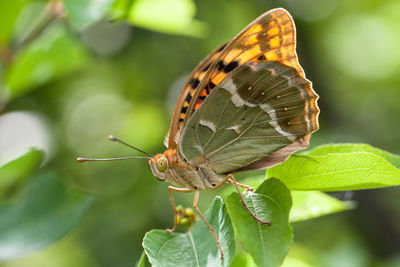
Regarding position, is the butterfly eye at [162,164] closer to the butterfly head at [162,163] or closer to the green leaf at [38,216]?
the butterfly head at [162,163]

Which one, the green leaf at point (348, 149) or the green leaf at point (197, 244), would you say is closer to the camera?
the green leaf at point (197, 244)

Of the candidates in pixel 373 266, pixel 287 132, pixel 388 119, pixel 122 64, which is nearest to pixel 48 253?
pixel 122 64

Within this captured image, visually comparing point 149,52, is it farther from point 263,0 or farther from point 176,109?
Answer: point 176,109

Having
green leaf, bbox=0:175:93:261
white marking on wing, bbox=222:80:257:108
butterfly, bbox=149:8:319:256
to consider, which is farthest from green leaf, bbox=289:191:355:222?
green leaf, bbox=0:175:93:261

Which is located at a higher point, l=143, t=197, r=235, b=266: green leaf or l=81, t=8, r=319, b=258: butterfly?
l=81, t=8, r=319, b=258: butterfly

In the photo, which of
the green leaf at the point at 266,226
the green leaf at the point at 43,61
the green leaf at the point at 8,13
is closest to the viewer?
the green leaf at the point at 266,226

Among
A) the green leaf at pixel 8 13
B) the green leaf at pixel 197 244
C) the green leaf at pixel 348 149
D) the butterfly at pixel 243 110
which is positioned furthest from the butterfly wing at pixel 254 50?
the green leaf at pixel 8 13

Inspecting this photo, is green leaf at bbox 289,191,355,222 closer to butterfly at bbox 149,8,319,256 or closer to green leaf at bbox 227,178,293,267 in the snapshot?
butterfly at bbox 149,8,319,256

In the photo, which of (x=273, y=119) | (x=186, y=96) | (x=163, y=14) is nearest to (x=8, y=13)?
(x=163, y=14)
